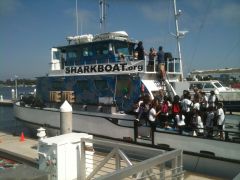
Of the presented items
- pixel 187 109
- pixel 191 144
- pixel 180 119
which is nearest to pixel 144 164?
pixel 191 144

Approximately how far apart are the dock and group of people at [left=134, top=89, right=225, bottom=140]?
152 centimetres

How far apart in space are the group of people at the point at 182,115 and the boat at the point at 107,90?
27cm

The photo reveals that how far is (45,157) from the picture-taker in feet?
19.0

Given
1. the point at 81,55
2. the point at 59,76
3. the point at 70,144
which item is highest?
the point at 81,55

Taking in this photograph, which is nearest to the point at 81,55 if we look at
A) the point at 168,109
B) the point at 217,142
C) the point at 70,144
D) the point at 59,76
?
the point at 59,76

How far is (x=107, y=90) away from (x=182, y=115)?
3.75 meters

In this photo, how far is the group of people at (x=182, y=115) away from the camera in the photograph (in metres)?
9.12

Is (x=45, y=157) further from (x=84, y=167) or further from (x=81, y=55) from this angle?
(x=81, y=55)

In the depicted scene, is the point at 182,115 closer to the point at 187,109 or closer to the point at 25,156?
the point at 187,109

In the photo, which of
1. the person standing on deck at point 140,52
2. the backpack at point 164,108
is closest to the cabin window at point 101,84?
the person standing on deck at point 140,52

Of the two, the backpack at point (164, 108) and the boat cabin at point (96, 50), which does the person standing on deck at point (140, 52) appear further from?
the backpack at point (164, 108)

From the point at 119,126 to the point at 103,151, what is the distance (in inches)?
45.8

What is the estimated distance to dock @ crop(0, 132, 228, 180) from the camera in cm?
293

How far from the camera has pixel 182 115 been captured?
9656 mm
